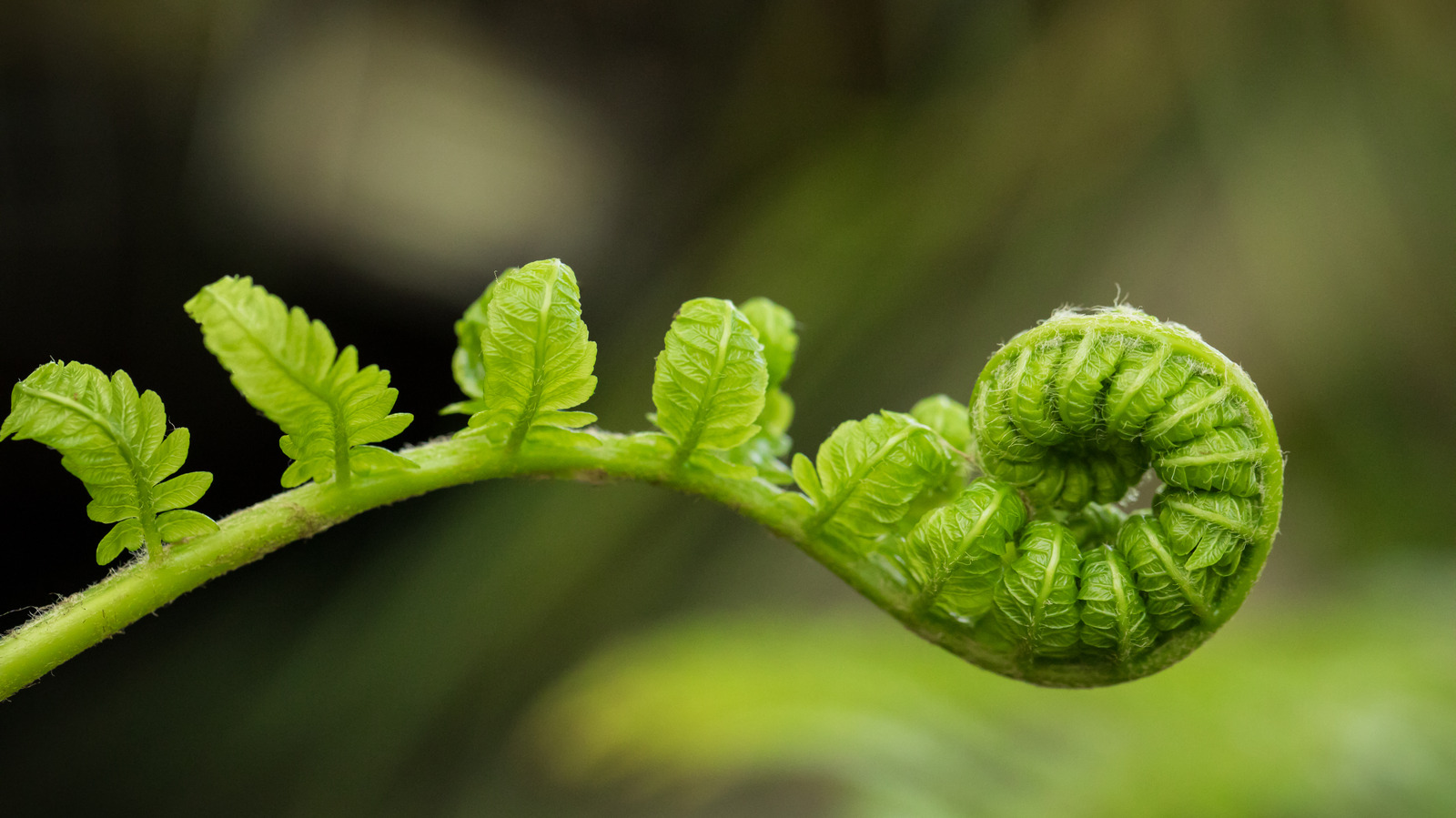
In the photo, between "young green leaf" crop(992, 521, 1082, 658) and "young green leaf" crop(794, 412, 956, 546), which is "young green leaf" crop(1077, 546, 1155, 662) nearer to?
"young green leaf" crop(992, 521, 1082, 658)

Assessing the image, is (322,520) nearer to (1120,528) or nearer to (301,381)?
(301,381)

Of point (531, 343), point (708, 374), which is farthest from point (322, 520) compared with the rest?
point (708, 374)

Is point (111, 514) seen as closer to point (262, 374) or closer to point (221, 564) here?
point (221, 564)

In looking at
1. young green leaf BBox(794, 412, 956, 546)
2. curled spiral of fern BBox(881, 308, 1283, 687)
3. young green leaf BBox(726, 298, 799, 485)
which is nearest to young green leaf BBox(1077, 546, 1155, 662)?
curled spiral of fern BBox(881, 308, 1283, 687)

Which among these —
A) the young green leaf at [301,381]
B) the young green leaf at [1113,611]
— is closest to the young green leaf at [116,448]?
the young green leaf at [301,381]

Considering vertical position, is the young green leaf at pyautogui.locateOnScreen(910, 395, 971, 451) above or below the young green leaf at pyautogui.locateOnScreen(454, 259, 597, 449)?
above

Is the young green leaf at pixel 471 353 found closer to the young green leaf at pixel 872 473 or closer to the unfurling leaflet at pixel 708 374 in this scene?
the unfurling leaflet at pixel 708 374
